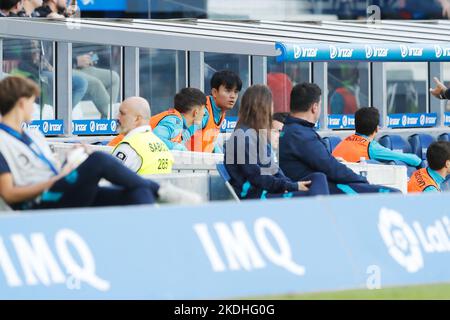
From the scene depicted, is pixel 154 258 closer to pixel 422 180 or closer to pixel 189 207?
pixel 189 207

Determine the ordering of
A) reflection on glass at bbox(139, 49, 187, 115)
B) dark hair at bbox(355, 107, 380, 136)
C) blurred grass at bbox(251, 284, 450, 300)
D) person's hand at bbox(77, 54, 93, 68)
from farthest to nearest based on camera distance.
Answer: reflection on glass at bbox(139, 49, 187, 115), person's hand at bbox(77, 54, 93, 68), dark hair at bbox(355, 107, 380, 136), blurred grass at bbox(251, 284, 450, 300)

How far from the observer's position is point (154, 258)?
6809mm

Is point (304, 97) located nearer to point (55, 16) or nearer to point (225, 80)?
point (225, 80)

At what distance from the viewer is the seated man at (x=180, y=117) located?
11773 mm

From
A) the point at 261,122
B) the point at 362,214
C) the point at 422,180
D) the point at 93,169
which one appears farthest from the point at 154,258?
the point at 422,180

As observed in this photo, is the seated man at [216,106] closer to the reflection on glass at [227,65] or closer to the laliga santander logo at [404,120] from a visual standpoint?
the reflection on glass at [227,65]

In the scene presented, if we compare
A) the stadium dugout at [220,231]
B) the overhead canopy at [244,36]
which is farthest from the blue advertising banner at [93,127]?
the overhead canopy at [244,36]

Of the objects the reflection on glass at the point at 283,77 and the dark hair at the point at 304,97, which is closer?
the dark hair at the point at 304,97

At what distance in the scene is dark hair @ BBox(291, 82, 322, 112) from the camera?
1001cm

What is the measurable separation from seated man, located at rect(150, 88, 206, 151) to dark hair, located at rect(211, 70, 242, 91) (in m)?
0.28

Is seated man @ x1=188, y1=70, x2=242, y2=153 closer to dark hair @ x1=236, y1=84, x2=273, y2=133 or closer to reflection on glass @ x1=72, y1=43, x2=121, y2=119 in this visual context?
dark hair @ x1=236, y1=84, x2=273, y2=133

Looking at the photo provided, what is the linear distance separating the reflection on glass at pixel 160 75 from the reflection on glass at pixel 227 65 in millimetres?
308

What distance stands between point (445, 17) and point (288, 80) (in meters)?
10.9

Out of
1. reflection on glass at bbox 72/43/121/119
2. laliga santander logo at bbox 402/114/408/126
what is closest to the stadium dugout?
reflection on glass at bbox 72/43/121/119
